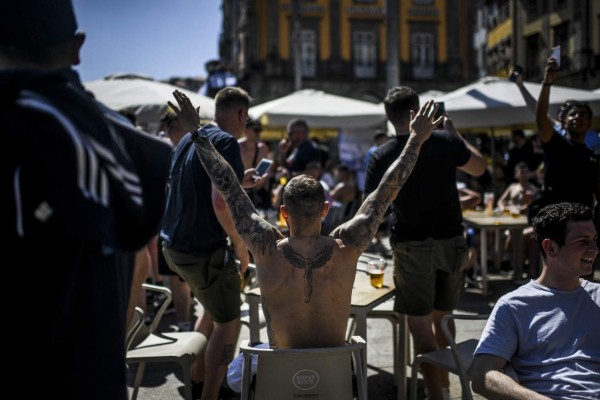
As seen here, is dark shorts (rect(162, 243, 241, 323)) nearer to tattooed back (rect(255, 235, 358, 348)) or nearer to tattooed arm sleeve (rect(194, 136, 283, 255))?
tattooed arm sleeve (rect(194, 136, 283, 255))

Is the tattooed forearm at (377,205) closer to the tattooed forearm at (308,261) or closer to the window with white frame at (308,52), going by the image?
the tattooed forearm at (308,261)

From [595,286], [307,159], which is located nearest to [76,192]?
[595,286]

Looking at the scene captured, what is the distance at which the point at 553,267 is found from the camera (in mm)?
2494

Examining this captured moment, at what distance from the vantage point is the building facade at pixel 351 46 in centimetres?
3641

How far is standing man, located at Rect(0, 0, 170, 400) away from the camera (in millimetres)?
1111

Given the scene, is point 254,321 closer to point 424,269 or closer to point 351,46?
point 424,269

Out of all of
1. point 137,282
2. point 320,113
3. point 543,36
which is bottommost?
point 137,282

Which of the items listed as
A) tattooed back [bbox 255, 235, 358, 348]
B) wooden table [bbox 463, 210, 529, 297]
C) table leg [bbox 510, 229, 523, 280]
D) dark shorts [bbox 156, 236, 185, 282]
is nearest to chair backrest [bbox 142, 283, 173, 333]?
dark shorts [bbox 156, 236, 185, 282]

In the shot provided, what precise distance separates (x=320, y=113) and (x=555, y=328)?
8369 millimetres

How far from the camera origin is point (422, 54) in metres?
38.7

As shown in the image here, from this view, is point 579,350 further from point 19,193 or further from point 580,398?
point 19,193

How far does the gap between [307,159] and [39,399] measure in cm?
651

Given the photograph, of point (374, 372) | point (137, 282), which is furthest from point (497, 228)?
point (137, 282)

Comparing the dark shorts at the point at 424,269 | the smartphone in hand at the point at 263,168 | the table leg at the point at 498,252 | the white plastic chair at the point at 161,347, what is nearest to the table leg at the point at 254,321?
the white plastic chair at the point at 161,347
